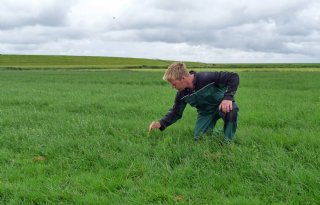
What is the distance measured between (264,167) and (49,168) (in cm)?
293

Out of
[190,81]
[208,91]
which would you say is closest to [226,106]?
[208,91]

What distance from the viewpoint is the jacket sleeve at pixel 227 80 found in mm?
5750

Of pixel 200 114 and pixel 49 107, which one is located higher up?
pixel 200 114

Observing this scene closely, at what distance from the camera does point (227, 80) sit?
5.93 m

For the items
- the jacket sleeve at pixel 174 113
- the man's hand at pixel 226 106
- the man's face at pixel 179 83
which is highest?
the man's face at pixel 179 83

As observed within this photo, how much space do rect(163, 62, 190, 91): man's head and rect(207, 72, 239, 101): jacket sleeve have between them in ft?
1.64

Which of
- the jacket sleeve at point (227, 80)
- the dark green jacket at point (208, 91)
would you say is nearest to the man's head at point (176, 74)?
the dark green jacket at point (208, 91)

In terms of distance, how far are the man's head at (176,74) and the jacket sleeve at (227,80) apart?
500mm

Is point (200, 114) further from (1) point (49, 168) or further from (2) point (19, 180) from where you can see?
(2) point (19, 180)

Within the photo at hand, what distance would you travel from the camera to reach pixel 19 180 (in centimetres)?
504

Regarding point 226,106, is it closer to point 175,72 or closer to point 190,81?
point 190,81

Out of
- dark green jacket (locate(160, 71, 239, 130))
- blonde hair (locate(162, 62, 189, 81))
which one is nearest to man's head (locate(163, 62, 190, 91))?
blonde hair (locate(162, 62, 189, 81))

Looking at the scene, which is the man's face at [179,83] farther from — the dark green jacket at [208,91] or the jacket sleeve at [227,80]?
the jacket sleeve at [227,80]

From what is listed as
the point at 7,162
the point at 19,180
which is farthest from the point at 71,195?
the point at 7,162
